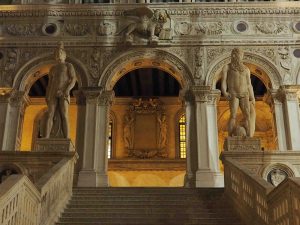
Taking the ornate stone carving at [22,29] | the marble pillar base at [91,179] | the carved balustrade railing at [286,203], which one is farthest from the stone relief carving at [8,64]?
the carved balustrade railing at [286,203]

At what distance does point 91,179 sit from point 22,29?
6.63m

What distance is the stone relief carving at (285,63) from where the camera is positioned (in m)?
17.8

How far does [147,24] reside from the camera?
18500 millimetres

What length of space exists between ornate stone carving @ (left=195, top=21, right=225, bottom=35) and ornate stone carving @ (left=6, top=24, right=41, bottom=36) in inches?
244

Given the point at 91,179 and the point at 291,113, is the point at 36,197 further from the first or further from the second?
the point at 291,113

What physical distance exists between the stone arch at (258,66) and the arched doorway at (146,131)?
11.5 feet

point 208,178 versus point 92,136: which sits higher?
point 92,136

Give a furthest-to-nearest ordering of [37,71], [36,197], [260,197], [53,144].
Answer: [37,71], [53,144], [260,197], [36,197]

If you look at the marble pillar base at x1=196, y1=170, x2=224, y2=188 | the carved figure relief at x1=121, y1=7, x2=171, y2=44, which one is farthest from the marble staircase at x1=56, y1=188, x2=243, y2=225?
the carved figure relief at x1=121, y1=7, x2=171, y2=44

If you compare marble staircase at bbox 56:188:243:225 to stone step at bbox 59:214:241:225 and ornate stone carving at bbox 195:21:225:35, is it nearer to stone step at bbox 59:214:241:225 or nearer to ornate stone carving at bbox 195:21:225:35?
stone step at bbox 59:214:241:225

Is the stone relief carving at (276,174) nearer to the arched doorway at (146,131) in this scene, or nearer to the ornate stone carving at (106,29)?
the ornate stone carving at (106,29)

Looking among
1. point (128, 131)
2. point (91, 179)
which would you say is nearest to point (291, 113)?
point (91, 179)

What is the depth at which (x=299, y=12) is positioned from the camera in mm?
18625

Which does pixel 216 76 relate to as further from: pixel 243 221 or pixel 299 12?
pixel 243 221
